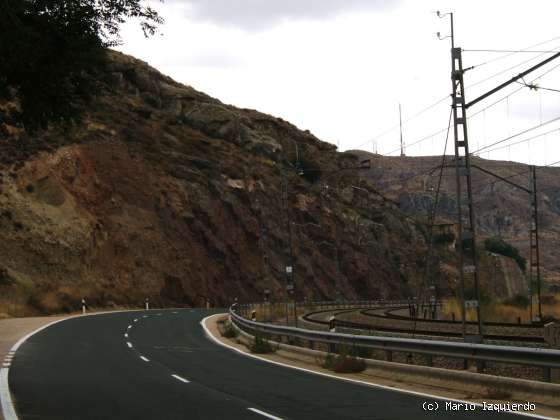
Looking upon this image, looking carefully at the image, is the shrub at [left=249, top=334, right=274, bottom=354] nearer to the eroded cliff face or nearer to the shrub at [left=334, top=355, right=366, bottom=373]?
the shrub at [left=334, top=355, right=366, bottom=373]

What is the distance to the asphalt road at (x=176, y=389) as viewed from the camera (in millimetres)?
11383

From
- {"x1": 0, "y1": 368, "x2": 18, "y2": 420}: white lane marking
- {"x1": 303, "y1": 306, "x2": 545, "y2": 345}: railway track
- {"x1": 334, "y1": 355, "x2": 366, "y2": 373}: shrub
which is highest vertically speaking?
{"x1": 0, "y1": 368, "x2": 18, "y2": 420}: white lane marking

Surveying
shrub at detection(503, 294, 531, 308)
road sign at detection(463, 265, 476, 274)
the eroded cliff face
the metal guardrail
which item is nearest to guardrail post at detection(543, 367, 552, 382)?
the metal guardrail

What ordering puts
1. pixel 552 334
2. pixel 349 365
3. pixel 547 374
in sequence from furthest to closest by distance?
1. pixel 349 365
2. pixel 552 334
3. pixel 547 374

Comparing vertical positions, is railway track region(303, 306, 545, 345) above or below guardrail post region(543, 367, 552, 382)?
below

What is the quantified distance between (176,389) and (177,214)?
2277 inches

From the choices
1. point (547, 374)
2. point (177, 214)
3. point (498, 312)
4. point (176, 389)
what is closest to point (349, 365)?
point (176, 389)

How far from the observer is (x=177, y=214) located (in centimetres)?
7162

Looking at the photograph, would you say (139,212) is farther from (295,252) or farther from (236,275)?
(295,252)

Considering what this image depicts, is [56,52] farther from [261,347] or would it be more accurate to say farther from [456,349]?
[261,347]

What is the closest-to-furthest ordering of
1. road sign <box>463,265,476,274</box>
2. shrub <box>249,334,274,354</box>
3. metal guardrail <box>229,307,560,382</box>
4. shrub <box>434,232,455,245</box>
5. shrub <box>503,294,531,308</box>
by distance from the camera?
metal guardrail <box>229,307,560,382</box>, road sign <box>463,265,476,274</box>, shrub <box>249,334,274,354</box>, shrub <box>503,294,531,308</box>, shrub <box>434,232,455,245</box>

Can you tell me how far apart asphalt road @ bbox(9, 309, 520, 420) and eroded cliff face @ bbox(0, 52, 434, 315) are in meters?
17.6

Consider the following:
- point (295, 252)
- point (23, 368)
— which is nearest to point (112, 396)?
point (23, 368)

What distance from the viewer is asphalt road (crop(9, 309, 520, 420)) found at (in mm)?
11383
